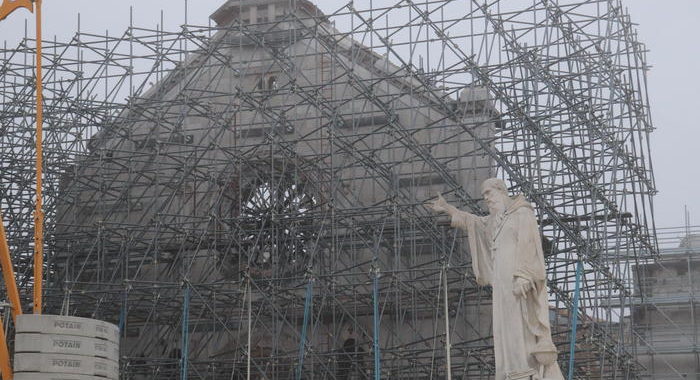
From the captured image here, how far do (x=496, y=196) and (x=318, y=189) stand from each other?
14.9 m

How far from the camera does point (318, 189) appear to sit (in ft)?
107

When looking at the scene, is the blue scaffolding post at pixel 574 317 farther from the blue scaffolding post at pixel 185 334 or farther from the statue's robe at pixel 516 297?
the statue's robe at pixel 516 297

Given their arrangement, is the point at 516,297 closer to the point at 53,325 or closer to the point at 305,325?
the point at 53,325

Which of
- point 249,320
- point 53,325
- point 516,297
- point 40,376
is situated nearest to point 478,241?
point 516,297

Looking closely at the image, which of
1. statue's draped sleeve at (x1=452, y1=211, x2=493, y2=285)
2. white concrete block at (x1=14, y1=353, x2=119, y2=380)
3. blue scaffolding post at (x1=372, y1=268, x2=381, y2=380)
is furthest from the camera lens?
blue scaffolding post at (x1=372, y1=268, x2=381, y2=380)

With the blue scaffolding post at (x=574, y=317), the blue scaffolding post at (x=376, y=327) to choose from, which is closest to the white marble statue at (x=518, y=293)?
the blue scaffolding post at (x=574, y=317)

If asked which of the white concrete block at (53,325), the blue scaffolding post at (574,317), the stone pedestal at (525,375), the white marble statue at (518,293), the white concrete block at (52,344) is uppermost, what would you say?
the blue scaffolding post at (574,317)

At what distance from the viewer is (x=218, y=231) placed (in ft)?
108

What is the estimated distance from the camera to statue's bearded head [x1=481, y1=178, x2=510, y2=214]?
17.7m

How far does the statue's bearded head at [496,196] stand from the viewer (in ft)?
58.1

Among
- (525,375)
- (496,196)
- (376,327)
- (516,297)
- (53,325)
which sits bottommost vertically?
(525,375)

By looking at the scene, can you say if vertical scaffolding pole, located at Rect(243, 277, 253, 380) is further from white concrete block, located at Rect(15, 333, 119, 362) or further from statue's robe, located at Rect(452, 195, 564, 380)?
statue's robe, located at Rect(452, 195, 564, 380)

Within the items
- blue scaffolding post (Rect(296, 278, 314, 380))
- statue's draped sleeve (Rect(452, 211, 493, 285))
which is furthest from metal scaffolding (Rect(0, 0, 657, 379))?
statue's draped sleeve (Rect(452, 211, 493, 285))

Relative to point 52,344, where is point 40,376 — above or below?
below
